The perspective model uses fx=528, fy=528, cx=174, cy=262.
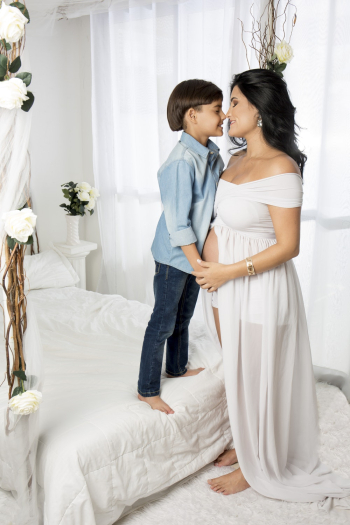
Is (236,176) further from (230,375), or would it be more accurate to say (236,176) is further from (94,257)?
(94,257)

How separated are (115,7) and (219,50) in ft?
2.49

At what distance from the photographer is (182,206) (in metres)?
1.79

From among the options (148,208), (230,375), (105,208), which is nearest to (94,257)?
(105,208)

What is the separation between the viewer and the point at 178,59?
3.12 metres

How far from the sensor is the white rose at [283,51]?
217 centimetres

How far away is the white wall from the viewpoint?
3.61 metres

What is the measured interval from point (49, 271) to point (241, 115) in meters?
1.85

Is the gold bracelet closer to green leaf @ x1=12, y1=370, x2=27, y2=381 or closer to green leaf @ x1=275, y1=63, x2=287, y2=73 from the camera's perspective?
green leaf @ x1=12, y1=370, x2=27, y2=381

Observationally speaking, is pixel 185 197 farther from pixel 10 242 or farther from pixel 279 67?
pixel 279 67

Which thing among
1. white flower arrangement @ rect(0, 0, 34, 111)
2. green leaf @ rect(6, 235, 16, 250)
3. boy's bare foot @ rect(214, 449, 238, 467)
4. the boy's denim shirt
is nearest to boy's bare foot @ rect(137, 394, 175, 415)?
boy's bare foot @ rect(214, 449, 238, 467)

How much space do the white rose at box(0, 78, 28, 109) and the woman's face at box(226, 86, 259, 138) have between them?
0.75 meters

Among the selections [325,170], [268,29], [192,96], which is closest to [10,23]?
[192,96]

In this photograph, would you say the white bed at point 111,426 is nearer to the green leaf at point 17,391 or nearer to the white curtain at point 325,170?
the green leaf at point 17,391

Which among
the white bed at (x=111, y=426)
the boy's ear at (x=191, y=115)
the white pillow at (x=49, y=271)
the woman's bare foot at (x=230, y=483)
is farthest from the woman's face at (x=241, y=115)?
the white pillow at (x=49, y=271)
